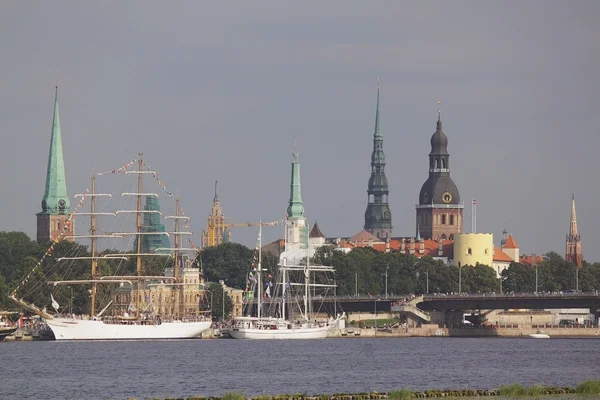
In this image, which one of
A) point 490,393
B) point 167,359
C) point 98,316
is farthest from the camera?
point 98,316

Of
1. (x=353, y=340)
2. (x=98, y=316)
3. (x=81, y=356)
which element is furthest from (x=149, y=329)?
(x=81, y=356)

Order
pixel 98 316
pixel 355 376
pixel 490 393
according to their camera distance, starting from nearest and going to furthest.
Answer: pixel 490 393
pixel 355 376
pixel 98 316

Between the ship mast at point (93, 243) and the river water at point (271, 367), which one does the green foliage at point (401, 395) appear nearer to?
the river water at point (271, 367)

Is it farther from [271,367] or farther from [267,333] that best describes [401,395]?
[267,333]

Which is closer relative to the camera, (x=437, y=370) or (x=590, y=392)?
(x=590, y=392)

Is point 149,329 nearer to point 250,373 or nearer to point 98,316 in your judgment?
point 98,316

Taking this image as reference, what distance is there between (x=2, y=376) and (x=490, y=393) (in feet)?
126

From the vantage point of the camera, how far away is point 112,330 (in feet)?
609

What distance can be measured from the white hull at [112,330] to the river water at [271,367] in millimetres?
5592

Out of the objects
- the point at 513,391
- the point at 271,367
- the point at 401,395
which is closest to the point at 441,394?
the point at 401,395

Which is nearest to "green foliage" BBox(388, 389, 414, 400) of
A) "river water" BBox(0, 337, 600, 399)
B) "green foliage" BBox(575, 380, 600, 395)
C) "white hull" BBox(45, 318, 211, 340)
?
"green foliage" BBox(575, 380, 600, 395)

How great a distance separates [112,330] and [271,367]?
60394mm

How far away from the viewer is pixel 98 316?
620ft

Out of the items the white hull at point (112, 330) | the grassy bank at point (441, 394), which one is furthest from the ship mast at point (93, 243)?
the grassy bank at point (441, 394)
